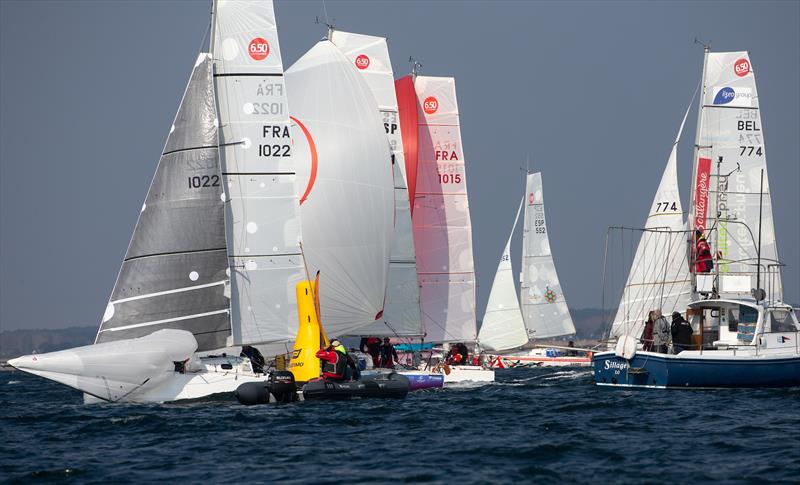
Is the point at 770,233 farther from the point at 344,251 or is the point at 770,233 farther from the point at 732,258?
the point at 344,251

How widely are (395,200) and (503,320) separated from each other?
22.2m

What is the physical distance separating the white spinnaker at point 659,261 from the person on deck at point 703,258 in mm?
9152

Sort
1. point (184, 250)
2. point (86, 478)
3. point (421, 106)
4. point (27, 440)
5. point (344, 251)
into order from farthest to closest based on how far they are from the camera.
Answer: point (421, 106), point (344, 251), point (184, 250), point (27, 440), point (86, 478)

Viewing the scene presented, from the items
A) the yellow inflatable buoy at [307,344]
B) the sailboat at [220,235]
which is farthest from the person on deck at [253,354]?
the yellow inflatable buoy at [307,344]

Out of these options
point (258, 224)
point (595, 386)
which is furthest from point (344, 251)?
point (595, 386)

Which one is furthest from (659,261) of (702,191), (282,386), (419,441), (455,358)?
(419,441)

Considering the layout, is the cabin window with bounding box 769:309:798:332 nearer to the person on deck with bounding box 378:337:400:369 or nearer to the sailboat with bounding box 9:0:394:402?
the person on deck with bounding box 378:337:400:369

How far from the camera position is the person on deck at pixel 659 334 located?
30.0m

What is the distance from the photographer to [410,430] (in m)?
20.7

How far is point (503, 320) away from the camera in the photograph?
188 feet

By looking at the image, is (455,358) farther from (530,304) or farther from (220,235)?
(530,304)

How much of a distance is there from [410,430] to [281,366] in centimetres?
788

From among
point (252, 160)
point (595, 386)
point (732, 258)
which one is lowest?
point (595, 386)

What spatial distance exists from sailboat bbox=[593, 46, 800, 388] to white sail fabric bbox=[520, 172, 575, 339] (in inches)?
667
